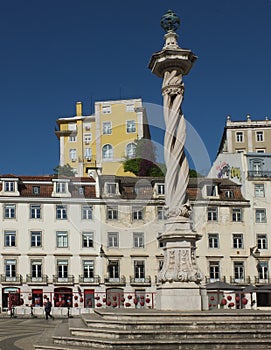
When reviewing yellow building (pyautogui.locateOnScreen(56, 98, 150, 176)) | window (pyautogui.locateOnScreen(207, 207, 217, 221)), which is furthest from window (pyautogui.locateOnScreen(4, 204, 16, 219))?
yellow building (pyautogui.locateOnScreen(56, 98, 150, 176))

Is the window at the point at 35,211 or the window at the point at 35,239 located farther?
the window at the point at 35,211

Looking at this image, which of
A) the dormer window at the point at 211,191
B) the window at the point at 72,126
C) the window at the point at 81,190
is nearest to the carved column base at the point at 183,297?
the window at the point at 81,190

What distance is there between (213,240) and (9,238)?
17.9 meters

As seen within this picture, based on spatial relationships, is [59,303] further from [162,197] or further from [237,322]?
[237,322]

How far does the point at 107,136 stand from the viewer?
269ft

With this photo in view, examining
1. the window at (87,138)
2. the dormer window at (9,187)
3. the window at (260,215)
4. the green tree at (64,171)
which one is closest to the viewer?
the dormer window at (9,187)

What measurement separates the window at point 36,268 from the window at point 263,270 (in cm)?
1923

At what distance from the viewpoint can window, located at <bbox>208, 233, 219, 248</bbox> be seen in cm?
5412

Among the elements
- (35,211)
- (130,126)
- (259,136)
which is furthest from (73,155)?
(35,211)

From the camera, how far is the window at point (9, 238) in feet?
170

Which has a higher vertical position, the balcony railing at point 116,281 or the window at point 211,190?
the window at point 211,190

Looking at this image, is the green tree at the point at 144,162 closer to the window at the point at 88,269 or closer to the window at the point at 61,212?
the window at the point at 61,212

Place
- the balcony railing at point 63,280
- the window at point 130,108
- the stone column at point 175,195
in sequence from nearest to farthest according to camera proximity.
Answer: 1. the stone column at point 175,195
2. the balcony railing at point 63,280
3. the window at point 130,108

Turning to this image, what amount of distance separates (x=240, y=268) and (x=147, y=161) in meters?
22.8
